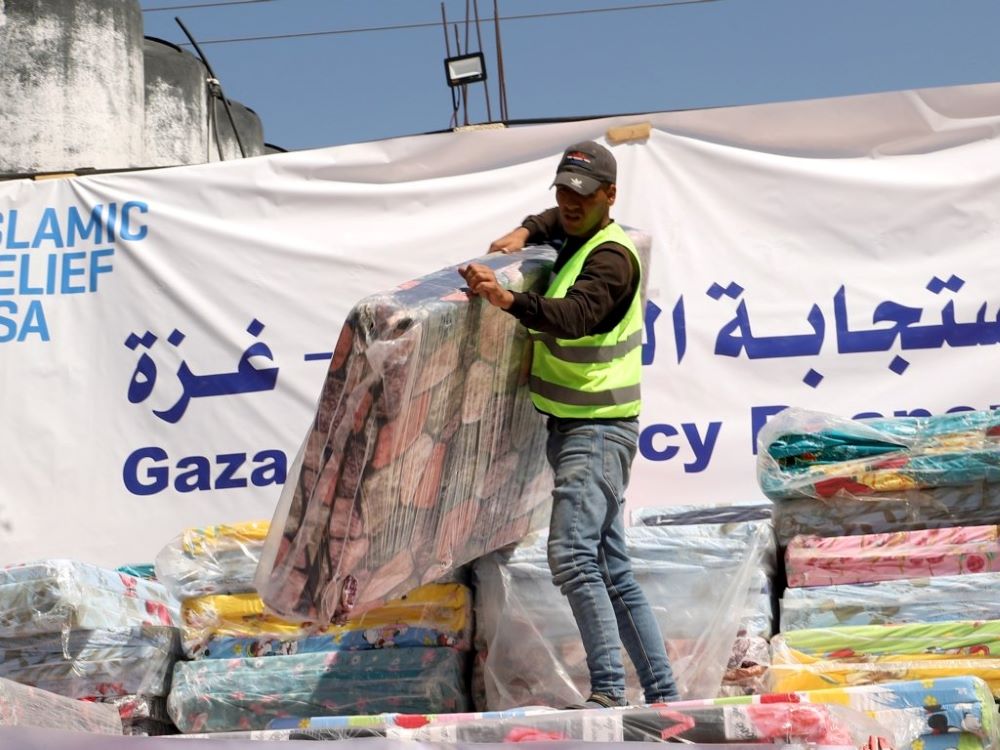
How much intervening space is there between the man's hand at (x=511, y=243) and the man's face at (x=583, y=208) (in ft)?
1.00

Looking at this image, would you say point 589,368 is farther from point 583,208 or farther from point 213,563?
point 213,563

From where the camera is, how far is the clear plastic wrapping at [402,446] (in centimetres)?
330

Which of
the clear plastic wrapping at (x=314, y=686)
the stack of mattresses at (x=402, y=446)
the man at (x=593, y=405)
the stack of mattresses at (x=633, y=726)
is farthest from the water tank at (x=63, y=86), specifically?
the stack of mattresses at (x=633, y=726)

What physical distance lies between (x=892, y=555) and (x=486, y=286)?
1.41 metres

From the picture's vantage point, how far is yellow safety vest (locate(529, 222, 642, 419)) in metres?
3.44

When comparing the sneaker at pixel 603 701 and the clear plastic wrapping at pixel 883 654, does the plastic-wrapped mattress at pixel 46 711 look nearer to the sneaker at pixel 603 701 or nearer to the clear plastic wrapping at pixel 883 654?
the sneaker at pixel 603 701

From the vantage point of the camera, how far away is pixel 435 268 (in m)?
5.66

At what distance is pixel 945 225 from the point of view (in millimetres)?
5344

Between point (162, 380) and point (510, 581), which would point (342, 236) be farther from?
point (510, 581)

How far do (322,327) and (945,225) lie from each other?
7.76ft

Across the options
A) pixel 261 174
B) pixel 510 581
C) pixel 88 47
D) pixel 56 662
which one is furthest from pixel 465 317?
pixel 88 47

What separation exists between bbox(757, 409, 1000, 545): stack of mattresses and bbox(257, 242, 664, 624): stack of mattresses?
80 cm

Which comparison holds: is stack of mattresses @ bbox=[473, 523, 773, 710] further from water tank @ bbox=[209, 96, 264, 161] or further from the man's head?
water tank @ bbox=[209, 96, 264, 161]

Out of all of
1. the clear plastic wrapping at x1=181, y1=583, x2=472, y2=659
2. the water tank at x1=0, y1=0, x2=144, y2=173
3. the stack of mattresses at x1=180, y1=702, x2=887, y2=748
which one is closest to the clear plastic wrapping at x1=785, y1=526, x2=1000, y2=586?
the clear plastic wrapping at x1=181, y1=583, x2=472, y2=659
